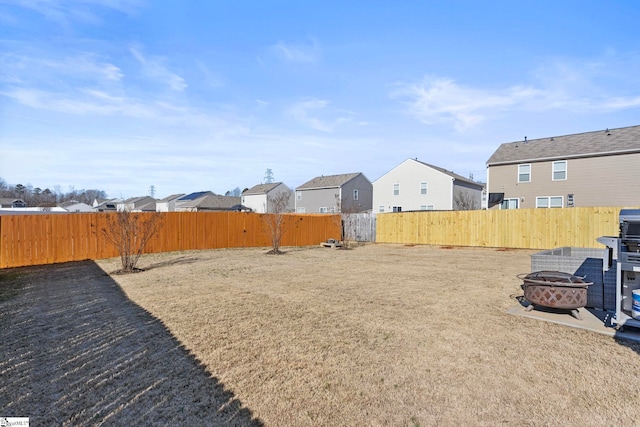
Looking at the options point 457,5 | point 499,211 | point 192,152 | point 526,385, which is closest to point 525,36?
point 457,5

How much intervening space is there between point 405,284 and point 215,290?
4.10 meters

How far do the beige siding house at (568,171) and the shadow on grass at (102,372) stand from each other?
71.4 ft

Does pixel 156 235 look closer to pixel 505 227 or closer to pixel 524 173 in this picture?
pixel 505 227

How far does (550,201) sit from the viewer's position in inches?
757

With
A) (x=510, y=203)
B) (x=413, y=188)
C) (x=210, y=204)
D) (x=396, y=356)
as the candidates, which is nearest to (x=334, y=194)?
(x=413, y=188)

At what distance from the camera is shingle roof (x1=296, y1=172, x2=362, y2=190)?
1357 inches

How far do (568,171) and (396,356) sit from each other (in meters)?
20.8

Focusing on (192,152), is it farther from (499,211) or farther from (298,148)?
(499,211)

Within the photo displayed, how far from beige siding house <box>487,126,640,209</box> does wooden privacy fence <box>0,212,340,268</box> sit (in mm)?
11357

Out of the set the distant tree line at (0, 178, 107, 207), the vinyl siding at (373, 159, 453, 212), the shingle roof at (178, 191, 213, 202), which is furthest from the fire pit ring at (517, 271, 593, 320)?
the distant tree line at (0, 178, 107, 207)

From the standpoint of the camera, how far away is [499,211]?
1599 centimetres

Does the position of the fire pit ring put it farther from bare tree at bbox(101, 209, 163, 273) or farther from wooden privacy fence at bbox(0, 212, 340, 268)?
wooden privacy fence at bbox(0, 212, 340, 268)

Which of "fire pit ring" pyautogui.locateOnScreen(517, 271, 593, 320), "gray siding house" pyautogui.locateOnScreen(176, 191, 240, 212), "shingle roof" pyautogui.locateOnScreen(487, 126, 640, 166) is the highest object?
"shingle roof" pyautogui.locateOnScreen(487, 126, 640, 166)

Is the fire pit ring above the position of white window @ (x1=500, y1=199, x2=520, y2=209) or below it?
below
